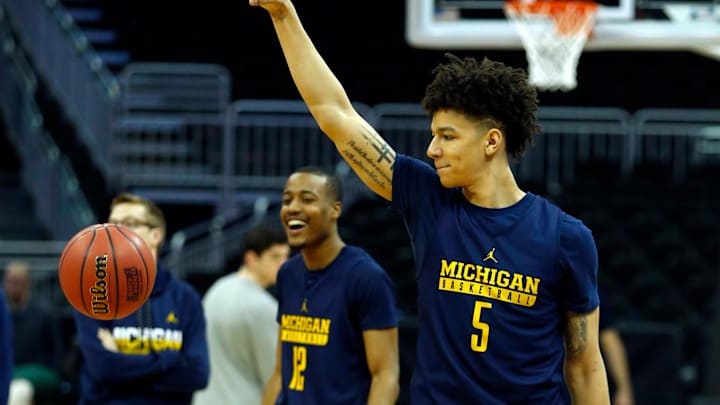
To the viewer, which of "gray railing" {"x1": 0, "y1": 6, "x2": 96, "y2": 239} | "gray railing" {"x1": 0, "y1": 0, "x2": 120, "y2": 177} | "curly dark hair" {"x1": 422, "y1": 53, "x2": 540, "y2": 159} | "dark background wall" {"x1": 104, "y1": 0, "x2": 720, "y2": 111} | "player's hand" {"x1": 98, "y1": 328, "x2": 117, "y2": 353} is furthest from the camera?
"dark background wall" {"x1": 104, "y1": 0, "x2": 720, "y2": 111}

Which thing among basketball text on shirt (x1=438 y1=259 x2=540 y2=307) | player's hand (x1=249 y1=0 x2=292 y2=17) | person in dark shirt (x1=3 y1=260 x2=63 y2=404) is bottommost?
person in dark shirt (x1=3 y1=260 x2=63 y2=404)

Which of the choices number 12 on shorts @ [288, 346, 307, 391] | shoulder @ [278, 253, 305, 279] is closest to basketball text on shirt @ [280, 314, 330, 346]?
number 12 on shorts @ [288, 346, 307, 391]

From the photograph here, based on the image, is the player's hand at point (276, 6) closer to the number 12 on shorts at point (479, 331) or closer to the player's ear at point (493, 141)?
the player's ear at point (493, 141)

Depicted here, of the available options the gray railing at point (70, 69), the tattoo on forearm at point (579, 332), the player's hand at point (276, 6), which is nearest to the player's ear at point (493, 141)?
the tattoo on forearm at point (579, 332)

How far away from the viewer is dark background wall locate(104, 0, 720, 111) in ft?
60.1

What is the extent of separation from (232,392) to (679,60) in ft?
41.6

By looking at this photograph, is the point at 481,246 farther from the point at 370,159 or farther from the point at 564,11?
the point at 564,11

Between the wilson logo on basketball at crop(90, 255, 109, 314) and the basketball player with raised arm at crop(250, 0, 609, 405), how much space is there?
49.9 inches

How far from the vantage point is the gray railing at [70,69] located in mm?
16031

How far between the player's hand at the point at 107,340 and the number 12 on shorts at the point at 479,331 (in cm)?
223

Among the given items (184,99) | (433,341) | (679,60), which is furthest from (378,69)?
(433,341)

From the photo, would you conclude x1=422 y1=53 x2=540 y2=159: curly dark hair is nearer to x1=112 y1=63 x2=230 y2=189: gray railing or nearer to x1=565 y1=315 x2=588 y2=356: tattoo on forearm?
x1=565 y1=315 x2=588 y2=356: tattoo on forearm

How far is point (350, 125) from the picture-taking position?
4457mm

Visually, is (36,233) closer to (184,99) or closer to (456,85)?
(184,99)
